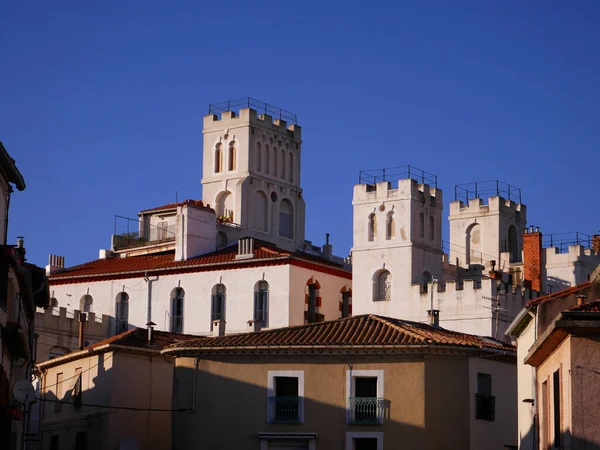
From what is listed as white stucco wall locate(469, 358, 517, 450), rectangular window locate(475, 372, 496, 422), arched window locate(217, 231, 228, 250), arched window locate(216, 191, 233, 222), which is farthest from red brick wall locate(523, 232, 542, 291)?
rectangular window locate(475, 372, 496, 422)

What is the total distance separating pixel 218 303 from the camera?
3127 inches

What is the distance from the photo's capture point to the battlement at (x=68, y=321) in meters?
77.5

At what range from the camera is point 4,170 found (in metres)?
41.4

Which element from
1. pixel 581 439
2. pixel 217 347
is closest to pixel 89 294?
pixel 217 347

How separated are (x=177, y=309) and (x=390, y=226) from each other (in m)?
12.2

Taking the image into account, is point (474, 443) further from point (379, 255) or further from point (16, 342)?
point (379, 255)

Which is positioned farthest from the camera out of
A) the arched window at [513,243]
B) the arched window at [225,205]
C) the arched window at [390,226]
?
the arched window at [513,243]

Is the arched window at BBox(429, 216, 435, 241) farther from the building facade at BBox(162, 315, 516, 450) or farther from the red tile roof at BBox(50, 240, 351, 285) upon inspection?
the building facade at BBox(162, 315, 516, 450)

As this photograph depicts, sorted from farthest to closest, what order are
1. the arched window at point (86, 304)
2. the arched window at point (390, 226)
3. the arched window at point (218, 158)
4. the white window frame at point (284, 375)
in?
the arched window at point (218, 158) < the arched window at point (86, 304) < the arched window at point (390, 226) < the white window frame at point (284, 375)

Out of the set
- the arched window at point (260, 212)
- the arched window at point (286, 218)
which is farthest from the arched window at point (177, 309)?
the arched window at point (286, 218)

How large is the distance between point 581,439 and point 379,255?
1930 inches

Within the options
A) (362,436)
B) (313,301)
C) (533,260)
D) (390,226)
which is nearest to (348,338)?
(362,436)

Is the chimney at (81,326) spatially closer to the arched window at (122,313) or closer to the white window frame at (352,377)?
the arched window at (122,313)

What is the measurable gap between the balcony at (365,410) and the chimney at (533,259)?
104ft
